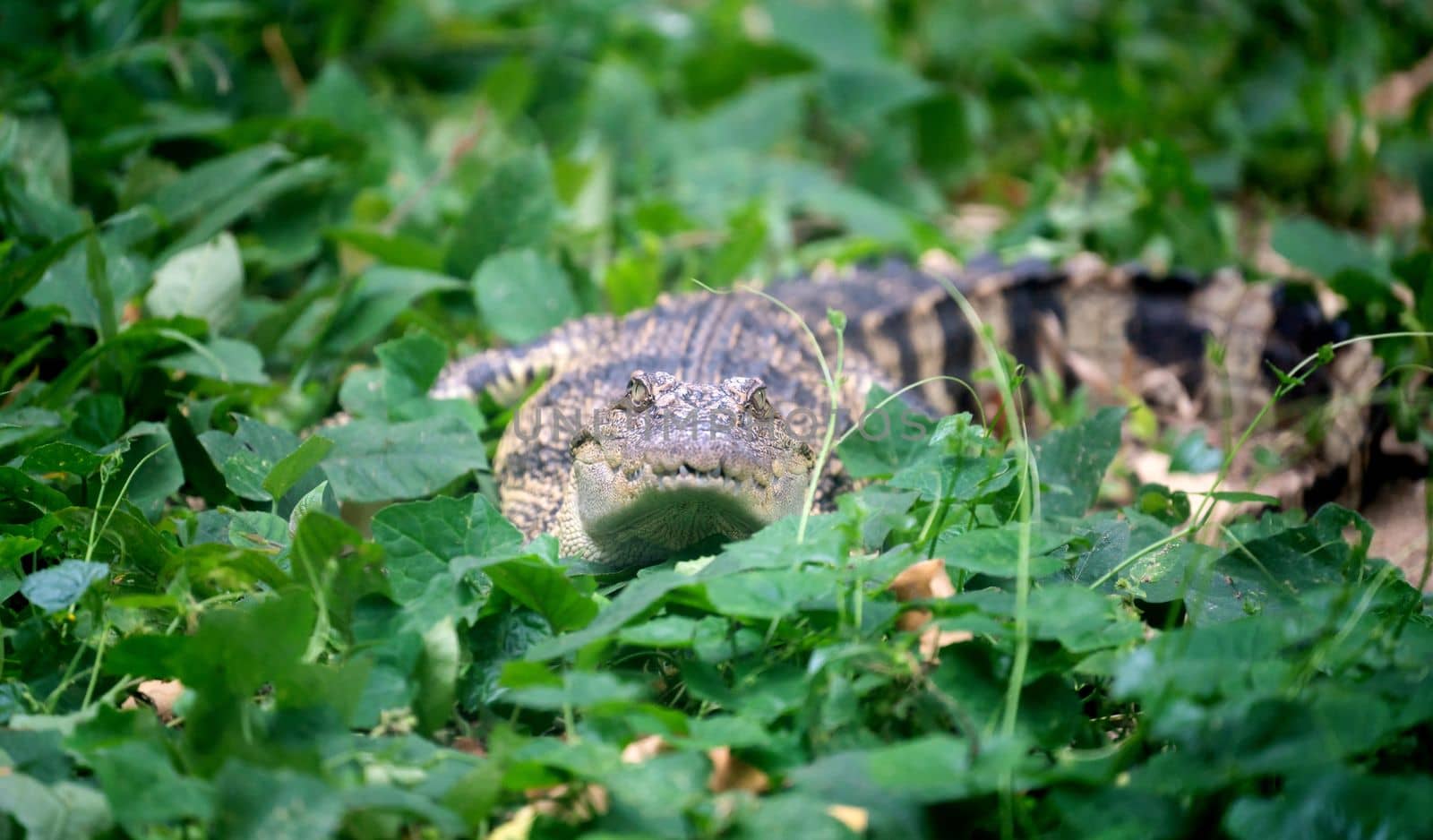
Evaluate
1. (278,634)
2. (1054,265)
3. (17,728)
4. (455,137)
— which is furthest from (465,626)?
(455,137)

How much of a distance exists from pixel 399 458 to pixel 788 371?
1.45m

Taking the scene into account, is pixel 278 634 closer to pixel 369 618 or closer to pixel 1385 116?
pixel 369 618

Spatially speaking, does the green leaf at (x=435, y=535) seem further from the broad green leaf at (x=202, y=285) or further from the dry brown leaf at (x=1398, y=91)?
the dry brown leaf at (x=1398, y=91)

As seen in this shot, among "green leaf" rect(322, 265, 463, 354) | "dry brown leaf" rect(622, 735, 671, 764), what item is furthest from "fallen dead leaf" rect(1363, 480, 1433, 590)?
"green leaf" rect(322, 265, 463, 354)

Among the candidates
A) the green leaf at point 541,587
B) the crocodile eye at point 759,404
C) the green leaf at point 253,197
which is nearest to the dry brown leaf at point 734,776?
the green leaf at point 541,587

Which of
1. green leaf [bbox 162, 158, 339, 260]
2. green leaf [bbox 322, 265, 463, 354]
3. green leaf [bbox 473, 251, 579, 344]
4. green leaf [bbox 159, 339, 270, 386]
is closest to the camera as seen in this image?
green leaf [bbox 159, 339, 270, 386]

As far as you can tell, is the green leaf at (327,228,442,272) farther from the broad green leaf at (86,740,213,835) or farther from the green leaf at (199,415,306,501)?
the broad green leaf at (86,740,213,835)

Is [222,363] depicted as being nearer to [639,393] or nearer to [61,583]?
[61,583]

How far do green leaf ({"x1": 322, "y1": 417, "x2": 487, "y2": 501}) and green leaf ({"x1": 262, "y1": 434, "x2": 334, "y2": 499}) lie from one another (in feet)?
0.66

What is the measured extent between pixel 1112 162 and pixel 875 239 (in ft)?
4.65

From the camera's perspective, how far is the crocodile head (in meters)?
2.88

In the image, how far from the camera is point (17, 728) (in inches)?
89.7

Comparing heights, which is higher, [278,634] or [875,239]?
[278,634]

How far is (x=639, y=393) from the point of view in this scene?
10.2 feet
